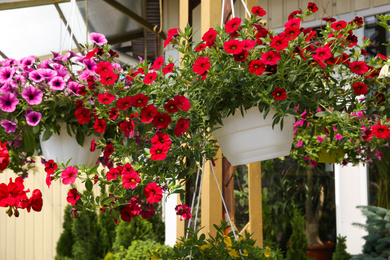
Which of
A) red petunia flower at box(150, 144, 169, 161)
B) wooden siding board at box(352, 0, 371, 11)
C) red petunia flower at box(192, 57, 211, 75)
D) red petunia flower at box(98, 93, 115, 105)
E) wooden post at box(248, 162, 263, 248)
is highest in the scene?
wooden siding board at box(352, 0, 371, 11)

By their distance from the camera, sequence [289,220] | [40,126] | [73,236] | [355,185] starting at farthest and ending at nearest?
[73,236]
[289,220]
[355,185]
[40,126]

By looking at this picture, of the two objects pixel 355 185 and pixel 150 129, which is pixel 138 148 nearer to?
pixel 150 129

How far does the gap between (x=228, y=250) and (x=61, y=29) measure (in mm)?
3384

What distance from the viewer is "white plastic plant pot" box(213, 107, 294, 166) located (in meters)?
1.11

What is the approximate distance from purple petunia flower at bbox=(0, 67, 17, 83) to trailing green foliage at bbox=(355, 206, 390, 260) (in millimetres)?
2833

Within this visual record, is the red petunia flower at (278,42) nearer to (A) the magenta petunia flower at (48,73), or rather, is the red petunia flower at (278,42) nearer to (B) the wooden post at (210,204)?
(A) the magenta petunia flower at (48,73)

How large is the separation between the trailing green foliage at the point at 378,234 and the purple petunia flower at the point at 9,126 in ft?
9.12

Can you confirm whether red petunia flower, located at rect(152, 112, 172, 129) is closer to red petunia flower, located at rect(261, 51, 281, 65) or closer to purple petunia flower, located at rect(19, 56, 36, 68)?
red petunia flower, located at rect(261, 51, 281, 65)

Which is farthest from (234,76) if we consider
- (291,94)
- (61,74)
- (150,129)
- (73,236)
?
(73,236)

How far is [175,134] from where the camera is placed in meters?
1.11

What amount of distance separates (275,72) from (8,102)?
688 millimetres

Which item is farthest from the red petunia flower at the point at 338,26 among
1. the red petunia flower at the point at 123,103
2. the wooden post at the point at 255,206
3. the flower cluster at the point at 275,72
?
the wooden post at the point at 255,206

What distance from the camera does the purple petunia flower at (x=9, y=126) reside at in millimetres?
1234

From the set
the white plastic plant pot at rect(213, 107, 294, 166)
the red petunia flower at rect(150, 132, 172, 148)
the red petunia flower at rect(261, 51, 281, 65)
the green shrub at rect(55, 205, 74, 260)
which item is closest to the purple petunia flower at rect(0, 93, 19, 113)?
the red petunia flower at rect(150, 132, 172, 148)
